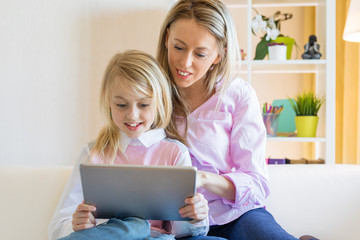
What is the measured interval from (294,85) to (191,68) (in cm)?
329

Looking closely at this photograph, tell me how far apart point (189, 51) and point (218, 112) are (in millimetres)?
220

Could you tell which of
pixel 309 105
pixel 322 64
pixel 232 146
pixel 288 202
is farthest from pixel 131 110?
pixel 322 64


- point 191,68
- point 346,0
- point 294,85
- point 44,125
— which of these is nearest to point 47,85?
point 44,125

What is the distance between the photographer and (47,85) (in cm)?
230

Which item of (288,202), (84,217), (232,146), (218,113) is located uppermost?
(218,113)

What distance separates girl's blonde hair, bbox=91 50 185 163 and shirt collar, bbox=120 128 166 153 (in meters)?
0.02

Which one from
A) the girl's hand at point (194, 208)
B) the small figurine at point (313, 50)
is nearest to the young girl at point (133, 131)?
the girl's hand at point (194, 208)

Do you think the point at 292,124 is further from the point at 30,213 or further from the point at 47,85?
the point at 30,213

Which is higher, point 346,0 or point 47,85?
point 346,0

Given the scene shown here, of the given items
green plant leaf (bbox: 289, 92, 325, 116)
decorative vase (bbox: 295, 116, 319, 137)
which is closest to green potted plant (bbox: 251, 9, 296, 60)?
green plant leaf (bbox: 289, 92, 325, 116)

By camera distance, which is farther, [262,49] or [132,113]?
[262,49]

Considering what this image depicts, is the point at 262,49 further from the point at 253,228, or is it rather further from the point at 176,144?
the point at 253,228

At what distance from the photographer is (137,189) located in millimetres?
1018

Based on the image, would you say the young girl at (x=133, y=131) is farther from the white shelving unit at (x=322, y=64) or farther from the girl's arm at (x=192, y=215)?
the white shelving unit at (x=322, y=64)
